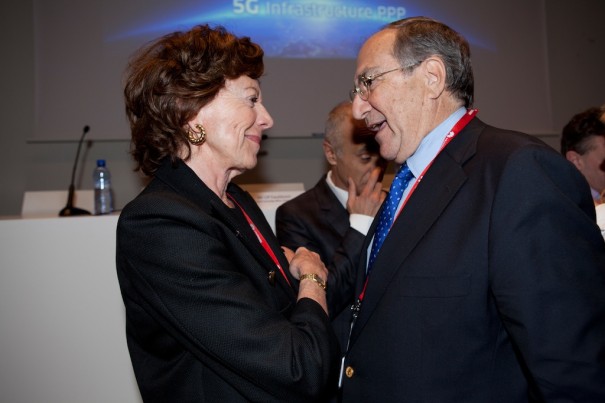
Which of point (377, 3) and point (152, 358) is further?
point (377, 3)

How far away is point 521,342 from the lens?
127 cm

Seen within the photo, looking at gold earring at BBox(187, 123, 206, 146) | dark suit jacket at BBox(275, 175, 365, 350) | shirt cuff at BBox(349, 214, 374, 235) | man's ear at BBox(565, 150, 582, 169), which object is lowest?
dark suit jacket at BBox(275, 175, 365, 350)

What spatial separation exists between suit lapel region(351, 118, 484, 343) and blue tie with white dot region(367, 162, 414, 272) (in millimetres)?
158

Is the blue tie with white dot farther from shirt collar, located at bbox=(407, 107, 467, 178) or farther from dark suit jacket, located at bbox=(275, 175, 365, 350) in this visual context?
dark suit jacket, located at bbox=(275, 175, 365, 350)

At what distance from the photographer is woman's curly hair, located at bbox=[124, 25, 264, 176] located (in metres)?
1.64

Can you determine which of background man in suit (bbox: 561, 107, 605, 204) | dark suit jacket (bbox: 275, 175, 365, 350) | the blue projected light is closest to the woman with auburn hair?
dark suit jacket (bbox: 275, 175, 365, 350)

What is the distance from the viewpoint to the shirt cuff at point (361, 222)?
86.5 inches

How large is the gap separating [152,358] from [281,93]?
3.81 m

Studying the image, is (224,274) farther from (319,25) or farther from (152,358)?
(319,25)

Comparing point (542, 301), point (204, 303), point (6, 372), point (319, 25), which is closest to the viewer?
point (542, 301)

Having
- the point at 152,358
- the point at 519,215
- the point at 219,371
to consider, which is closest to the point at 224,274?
the point at 219,371

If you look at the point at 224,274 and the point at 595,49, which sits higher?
the point at 595,49

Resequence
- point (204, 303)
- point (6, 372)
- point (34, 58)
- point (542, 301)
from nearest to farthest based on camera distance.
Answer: point (542, 301)
point (204, 303)
point (6, 372)
point (34, 58)

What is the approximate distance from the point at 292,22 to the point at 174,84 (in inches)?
142
